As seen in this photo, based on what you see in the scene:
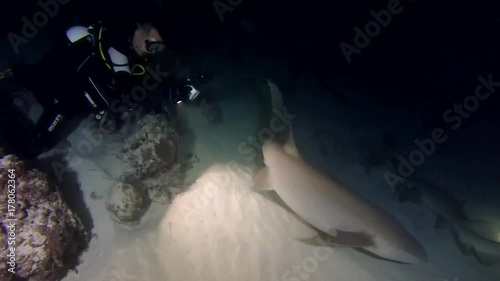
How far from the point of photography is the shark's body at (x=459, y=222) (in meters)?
Answer: 5.50

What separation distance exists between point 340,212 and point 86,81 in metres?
4.29

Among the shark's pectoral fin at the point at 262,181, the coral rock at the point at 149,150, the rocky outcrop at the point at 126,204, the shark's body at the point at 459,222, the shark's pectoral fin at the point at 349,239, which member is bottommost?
the rocky outcrop at the point at 126,204

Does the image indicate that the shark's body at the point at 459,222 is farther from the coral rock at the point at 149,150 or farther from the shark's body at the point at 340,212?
the coral rock at the point at 149,150

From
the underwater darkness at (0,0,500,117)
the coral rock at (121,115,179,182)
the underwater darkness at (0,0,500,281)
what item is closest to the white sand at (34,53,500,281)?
the coral rock at (121,115,179,182)

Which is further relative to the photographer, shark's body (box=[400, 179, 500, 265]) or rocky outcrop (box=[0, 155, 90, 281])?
shark's body (box=[400, 179, 500, 265])

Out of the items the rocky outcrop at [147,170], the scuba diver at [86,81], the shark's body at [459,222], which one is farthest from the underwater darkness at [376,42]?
the rocky outcrop at [147,170]

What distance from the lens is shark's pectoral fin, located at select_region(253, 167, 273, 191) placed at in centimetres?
511

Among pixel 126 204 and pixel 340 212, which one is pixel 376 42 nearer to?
pixel 340 212

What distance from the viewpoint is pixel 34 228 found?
4.07m

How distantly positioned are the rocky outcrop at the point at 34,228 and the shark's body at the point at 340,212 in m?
3.16

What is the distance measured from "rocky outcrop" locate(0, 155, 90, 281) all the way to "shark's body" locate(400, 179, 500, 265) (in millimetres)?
6069

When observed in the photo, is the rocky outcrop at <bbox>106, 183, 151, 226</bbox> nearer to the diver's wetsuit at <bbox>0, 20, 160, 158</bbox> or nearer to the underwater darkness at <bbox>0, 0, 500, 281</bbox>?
the diver's wetsuit at <bbox>0, 20, 160, 158</bbox>

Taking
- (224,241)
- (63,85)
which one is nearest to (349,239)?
(224,241)

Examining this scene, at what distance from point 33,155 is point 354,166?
6389 mm
